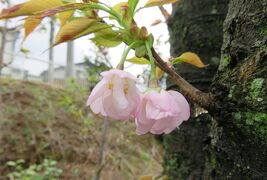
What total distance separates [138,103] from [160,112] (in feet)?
0.11

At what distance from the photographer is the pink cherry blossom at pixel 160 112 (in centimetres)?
47

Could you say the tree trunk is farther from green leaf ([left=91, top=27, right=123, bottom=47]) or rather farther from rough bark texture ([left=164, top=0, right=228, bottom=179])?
rough bark texture ([left=164, top=0, right=228, bottom=179])

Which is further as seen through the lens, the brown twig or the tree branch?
the brown twig

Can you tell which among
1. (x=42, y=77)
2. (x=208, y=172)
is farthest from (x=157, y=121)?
(x=42, y=77)

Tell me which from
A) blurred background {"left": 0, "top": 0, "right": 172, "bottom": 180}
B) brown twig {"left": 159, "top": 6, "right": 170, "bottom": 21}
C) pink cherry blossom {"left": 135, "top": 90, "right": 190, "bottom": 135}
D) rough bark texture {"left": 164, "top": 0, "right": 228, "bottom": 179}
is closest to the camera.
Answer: pink cherry blossom {"left": 135, "top": 90, "right": 190, "bottom": 135}

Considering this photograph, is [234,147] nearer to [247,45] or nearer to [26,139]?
[247,45]

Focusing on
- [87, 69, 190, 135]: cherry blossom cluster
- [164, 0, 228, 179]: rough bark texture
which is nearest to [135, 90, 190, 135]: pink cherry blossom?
[87, 69, 190, 135]: cherry blossom cluster

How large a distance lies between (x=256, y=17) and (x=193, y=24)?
0.64 meters

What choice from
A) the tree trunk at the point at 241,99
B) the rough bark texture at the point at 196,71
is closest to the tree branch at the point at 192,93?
the tree trunk at the point at 241,99

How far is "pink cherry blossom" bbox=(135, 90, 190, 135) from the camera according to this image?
0.47m

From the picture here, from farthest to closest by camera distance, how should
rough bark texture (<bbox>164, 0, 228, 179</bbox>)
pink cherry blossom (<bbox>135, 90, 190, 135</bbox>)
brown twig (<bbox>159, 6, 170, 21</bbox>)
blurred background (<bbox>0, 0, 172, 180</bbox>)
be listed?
blurred background (<bbox>0, 0, 172, 180</bbox>) → brown twig (<bbox>159, 6, 170, 21</bbox>) → rough bark texture (<bbox>164, 0, 228, 179</bbox>) → pink cherry blossom (<bbox>135, 90, 190, 135</bbox>)

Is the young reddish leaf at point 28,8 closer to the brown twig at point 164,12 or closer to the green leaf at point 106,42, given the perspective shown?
the green leaf at point 106,42

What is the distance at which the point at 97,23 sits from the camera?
528mm

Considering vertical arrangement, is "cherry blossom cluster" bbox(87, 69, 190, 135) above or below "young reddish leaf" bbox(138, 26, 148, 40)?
below
